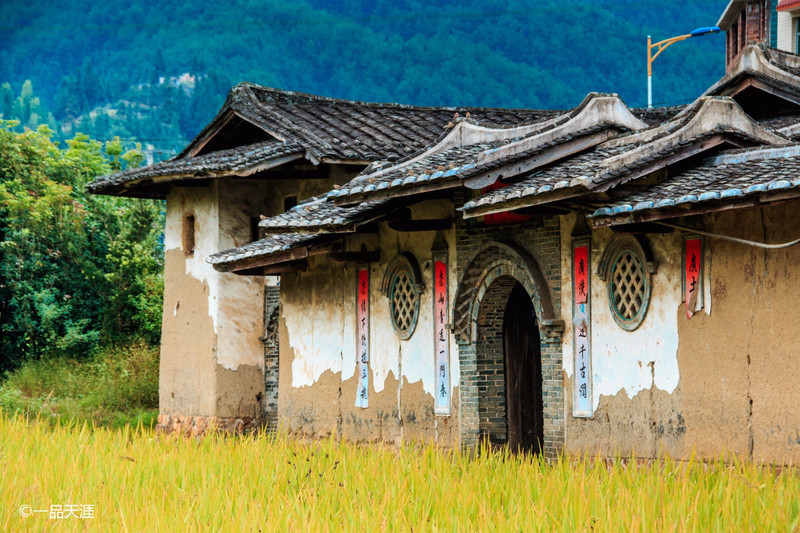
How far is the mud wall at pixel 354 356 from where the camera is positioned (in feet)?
36.2

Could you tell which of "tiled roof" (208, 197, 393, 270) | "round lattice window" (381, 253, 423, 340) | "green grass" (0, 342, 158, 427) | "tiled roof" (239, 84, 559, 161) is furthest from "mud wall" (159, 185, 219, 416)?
"round lattice window" (381, 253, 423, 340)

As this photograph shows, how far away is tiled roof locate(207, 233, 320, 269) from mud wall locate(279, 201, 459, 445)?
0.55 metres

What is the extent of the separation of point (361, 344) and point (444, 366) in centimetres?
159

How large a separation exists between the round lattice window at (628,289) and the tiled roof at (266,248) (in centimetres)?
404

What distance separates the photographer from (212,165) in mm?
14039

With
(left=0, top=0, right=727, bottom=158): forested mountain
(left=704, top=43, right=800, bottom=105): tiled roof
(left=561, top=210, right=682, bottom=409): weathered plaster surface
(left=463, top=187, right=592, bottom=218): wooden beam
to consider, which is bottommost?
(left=561, top=210, right=682, bottom=409): weathered plaster surface

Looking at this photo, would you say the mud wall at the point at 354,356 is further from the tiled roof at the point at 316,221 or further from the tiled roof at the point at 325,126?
the tiled roof at the point at 325,126

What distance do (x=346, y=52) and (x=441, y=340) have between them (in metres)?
91.8

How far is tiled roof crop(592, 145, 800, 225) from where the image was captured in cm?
695

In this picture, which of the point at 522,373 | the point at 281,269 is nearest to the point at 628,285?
the point at 522,373

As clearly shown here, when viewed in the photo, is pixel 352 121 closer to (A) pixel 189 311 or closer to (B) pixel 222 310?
(B) pixel 222 310

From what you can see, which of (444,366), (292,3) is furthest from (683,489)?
(292,3)

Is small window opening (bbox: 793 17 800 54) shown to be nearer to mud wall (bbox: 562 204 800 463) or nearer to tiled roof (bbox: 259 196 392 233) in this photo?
tiled roof (bbox: 259 196 392 233)

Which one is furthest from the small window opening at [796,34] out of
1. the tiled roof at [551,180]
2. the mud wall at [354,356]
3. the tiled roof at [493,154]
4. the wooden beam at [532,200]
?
the wooden beam at [532,200]
